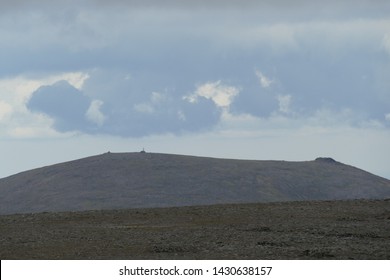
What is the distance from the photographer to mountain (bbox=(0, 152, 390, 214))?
124 m

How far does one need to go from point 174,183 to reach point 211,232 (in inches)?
3960

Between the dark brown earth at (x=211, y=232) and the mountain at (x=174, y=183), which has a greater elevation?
the mountain at (x=174, y=183)

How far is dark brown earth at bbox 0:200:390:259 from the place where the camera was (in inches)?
1073

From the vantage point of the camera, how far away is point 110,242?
96.4 feet

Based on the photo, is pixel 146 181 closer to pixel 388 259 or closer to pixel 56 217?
pixel 56 217

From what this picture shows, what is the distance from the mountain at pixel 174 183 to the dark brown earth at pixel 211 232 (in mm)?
80902

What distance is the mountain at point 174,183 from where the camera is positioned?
124363 mm

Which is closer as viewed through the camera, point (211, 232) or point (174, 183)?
point (211, 232)

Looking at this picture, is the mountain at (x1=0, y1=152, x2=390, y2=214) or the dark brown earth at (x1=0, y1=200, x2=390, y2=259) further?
the mountain at (x1=0, y1=152, x2=390, y2=214)

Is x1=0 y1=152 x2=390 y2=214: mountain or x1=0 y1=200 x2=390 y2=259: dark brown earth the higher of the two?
x1=0 y1=152 x2=390 y2=214: mountain

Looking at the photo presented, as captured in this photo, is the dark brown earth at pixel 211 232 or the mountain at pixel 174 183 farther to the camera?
the mountain at pixel 174 183

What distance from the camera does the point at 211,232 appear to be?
3138 cm

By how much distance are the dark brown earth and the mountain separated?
265 feet
